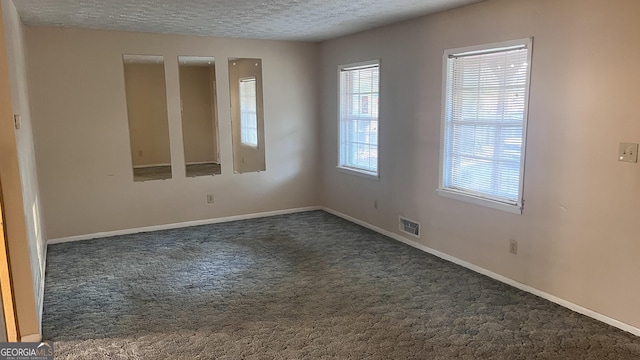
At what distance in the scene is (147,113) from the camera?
516 cm

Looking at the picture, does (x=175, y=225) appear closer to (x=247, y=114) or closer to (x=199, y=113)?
(x=199, y=113)

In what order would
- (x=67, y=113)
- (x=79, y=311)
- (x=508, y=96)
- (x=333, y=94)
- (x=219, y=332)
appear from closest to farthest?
(x=219, y=332) < (x=79, y=311) < (x=508, y=96) < (x=67, y=113) < (x=333, y=94)

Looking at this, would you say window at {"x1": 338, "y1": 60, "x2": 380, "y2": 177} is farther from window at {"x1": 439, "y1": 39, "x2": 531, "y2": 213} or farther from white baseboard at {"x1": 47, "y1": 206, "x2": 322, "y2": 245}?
window at {"x1": 439, "y1": 39, "x2": 531, "y2": 213}

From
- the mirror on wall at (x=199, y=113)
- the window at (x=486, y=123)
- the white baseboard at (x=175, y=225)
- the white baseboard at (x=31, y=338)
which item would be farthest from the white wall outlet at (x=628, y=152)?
the mirror on wall at (x=199, y=113)

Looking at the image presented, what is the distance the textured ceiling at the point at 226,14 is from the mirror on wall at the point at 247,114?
2.06 ft

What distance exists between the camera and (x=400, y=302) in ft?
10.8

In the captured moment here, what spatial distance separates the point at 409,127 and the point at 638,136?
2108 millimetres

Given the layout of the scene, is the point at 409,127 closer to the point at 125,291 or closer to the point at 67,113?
the point at 125,291

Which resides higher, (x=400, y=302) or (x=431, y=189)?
(x=431, y=189)

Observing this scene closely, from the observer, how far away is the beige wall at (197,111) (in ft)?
17.6

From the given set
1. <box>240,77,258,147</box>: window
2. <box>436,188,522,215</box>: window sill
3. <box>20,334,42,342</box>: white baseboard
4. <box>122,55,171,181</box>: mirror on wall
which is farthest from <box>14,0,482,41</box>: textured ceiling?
<box>20,334,42,342</box>: white baseboard

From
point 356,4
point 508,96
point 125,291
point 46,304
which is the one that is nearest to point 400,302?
point 508,96

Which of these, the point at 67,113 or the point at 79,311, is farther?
the point at 67,113

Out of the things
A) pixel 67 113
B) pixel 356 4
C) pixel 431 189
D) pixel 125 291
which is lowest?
pixel 125 291
